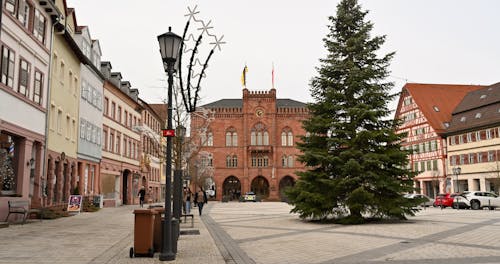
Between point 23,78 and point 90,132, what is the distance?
44.8ft

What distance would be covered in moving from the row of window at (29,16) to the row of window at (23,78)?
1617mm

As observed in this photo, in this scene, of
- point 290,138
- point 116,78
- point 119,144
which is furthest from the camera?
point 290,138

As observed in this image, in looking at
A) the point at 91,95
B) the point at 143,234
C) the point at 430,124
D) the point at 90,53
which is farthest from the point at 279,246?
the point at 430,124

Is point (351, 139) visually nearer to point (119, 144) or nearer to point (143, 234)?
point (143, 234)

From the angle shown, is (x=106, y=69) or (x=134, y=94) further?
(x=134, y=94)

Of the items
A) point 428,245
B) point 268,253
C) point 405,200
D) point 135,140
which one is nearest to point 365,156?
point 405,200

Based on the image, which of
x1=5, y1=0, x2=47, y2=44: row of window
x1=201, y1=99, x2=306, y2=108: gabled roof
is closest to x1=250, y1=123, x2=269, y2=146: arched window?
x1=201, y1=99, x2=306, y2=108: gabled roof

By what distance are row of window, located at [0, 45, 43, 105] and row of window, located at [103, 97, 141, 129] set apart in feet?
51.9

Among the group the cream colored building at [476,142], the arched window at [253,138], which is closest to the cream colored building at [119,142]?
the arched window at [253,138]

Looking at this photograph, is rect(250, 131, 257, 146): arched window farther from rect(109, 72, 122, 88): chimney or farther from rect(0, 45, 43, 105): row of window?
rect(0, 45, 43, 105): row of window

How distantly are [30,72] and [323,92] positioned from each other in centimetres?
1372

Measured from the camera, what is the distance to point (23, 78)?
2119cm

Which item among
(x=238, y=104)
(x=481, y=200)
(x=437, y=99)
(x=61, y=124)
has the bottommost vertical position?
(x=481, y=200)

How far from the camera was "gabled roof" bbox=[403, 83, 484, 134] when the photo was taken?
61812 millimetres
